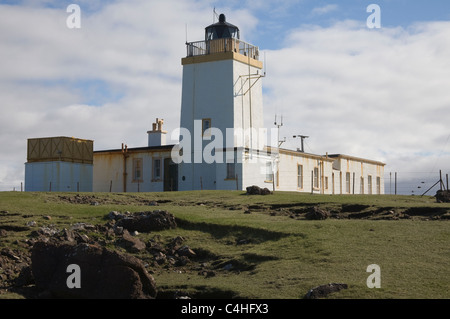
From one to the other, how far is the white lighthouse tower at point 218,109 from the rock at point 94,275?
84.9ft

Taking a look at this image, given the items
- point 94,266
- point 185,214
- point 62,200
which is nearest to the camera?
point 94,266

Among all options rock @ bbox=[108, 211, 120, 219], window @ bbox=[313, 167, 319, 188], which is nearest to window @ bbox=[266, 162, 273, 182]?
window @ bbox=[313, 167, 319, 188]

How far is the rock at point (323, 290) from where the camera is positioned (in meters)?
15.1

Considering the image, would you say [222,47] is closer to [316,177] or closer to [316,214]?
[316,177]

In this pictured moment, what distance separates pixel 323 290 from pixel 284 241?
5.62 meters

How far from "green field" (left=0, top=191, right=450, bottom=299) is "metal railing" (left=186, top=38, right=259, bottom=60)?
16.3 meters

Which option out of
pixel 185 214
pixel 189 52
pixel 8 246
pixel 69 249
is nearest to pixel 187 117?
pixel 189 52

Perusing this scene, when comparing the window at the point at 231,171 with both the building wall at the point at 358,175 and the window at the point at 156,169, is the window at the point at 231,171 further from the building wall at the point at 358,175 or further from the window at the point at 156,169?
the building wall at the point at 358,175

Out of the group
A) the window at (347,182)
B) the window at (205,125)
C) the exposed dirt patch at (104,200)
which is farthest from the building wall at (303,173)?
the exposed dirt patch at (104,200)

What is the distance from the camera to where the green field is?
1627 centimetres

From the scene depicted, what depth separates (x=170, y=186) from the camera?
152 ft

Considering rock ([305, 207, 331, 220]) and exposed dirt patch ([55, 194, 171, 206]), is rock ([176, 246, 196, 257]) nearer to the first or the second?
rock ([305, 207, 331, 220])

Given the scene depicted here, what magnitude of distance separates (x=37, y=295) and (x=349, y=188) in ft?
145
